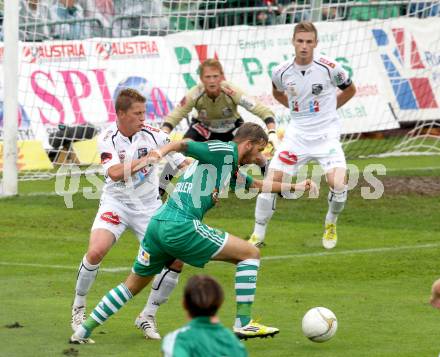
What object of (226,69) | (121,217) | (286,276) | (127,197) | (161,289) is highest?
(127,197)

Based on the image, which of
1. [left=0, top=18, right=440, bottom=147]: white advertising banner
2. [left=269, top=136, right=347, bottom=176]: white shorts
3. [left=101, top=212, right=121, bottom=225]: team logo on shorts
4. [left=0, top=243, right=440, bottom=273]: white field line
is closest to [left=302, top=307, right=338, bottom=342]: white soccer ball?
[left=101, top=212, right=121, bottom=225]: team logo on shorts

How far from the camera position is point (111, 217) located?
10055 mm

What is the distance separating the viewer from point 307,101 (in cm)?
1437

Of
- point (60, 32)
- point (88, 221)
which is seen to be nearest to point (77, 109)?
point (60, 32)

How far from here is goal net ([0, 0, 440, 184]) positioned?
2097cm

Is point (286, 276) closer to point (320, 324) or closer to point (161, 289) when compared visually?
point (161, 289)

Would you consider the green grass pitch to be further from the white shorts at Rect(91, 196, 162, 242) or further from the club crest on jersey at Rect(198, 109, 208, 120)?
the club crest on jersey at Rect(198, 109, 208, 120)

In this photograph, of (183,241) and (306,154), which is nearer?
(183,241)

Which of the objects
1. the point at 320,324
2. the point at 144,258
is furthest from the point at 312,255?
the point at 144,258

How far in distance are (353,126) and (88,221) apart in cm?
888

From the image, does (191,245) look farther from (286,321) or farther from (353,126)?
(353,126)

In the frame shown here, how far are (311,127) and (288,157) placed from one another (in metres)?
0.47

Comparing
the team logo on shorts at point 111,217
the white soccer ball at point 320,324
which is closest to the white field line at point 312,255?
the team logo on shorts at point 111,217

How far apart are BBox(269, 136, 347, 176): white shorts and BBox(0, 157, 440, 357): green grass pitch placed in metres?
1.04
